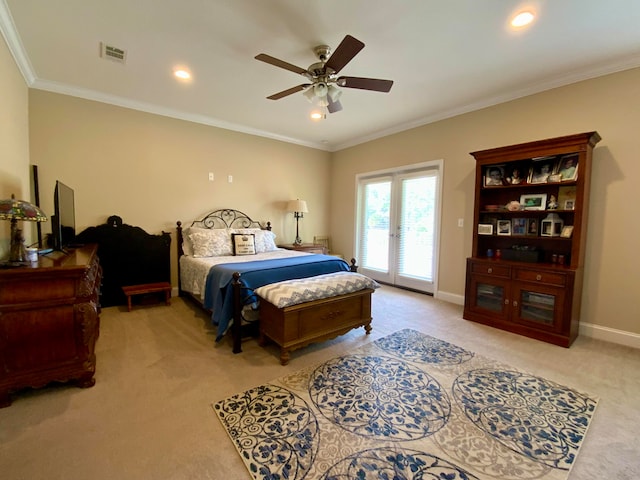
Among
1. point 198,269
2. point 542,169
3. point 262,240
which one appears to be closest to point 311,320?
point 198,269

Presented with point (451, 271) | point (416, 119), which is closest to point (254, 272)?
point (451, 271)

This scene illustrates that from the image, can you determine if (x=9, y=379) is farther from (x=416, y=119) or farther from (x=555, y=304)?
(x=416, y=119)

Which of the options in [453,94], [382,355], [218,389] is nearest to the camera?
[218,389]

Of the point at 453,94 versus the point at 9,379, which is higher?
the point at 453,94

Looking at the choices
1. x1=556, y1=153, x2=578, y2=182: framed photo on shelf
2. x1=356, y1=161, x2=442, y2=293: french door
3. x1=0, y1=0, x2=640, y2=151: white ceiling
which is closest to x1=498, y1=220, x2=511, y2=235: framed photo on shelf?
x1=556, y1=153, x2=578, y2=182: framed photo on shelf

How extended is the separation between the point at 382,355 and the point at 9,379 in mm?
2676

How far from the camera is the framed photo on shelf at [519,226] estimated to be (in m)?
3.34

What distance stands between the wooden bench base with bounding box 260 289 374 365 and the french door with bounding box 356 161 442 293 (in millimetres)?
2061

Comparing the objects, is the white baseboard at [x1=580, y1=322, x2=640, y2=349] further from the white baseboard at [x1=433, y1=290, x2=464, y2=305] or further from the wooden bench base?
the wooden bench base

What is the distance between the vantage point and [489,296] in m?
3.40

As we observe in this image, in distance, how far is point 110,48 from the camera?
264 centimetres

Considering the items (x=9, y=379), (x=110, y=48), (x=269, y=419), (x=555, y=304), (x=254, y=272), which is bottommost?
(x=269, y=419)

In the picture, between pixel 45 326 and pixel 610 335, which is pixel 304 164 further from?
pixel 610 335

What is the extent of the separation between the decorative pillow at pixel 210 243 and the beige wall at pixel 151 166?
472 millimetres
